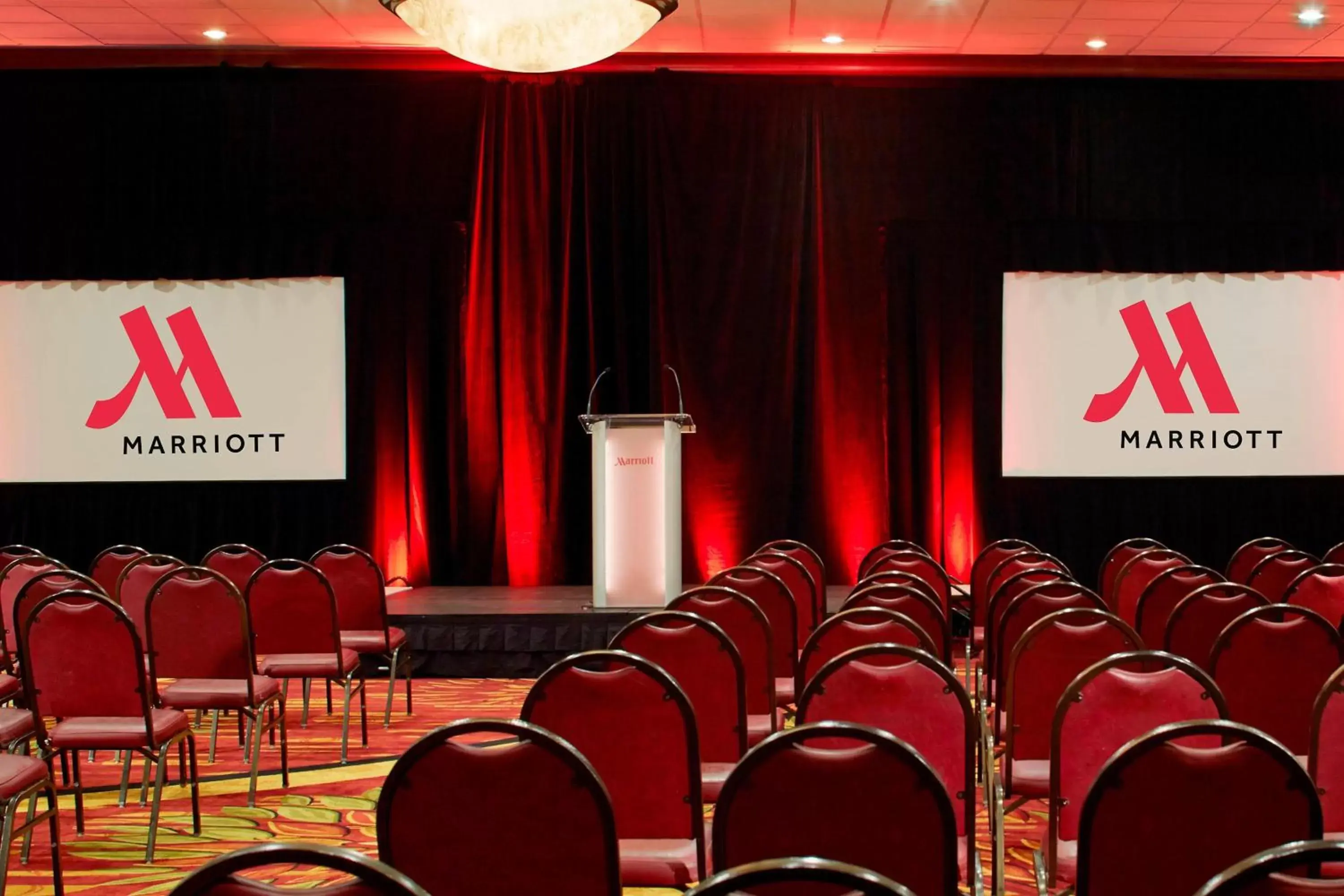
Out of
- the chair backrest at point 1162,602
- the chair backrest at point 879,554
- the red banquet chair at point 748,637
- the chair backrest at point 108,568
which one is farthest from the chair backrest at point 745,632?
the chair backrest at point 108,568

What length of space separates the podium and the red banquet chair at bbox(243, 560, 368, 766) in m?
2.66

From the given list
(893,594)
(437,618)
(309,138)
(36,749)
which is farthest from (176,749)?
(309,138)

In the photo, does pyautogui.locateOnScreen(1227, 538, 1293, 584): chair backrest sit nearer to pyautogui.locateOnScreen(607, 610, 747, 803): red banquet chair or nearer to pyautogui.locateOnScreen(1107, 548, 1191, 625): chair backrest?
pyautogui.locateOnScreen(1107, 548, 1191, 625): chair backrest

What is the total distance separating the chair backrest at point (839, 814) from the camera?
8.83 feet

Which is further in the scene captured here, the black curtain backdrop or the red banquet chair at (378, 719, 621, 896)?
the black curtain backdrop

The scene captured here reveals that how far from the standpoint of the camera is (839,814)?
8.96 feet

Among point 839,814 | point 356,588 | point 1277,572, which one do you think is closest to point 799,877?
point 839,814

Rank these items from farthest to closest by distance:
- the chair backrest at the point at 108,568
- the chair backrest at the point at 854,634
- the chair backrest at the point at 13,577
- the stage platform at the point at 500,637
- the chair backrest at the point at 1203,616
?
the stage platform at the point at 500,637 < the chair backrest at the point at 108,568 < the chair backrest at the point at 13,577 < the chair backrest at the point at 1203,616 < the chair backrest at the point at 854,634

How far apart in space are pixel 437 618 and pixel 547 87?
5151 millimetres

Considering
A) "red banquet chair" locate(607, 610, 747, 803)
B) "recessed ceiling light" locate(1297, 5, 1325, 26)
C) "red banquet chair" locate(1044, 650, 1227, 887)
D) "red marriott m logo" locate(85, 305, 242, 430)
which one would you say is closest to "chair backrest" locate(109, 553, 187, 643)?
"red banquet chair" locate(607, 610, 747, 803)

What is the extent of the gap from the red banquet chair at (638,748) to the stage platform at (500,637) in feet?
18.5

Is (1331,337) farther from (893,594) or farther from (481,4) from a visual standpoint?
(481,4)

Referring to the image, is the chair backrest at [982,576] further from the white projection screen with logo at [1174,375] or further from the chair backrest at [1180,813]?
the chair backrest at [1180,813]

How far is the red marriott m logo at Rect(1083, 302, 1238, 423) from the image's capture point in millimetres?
11836
